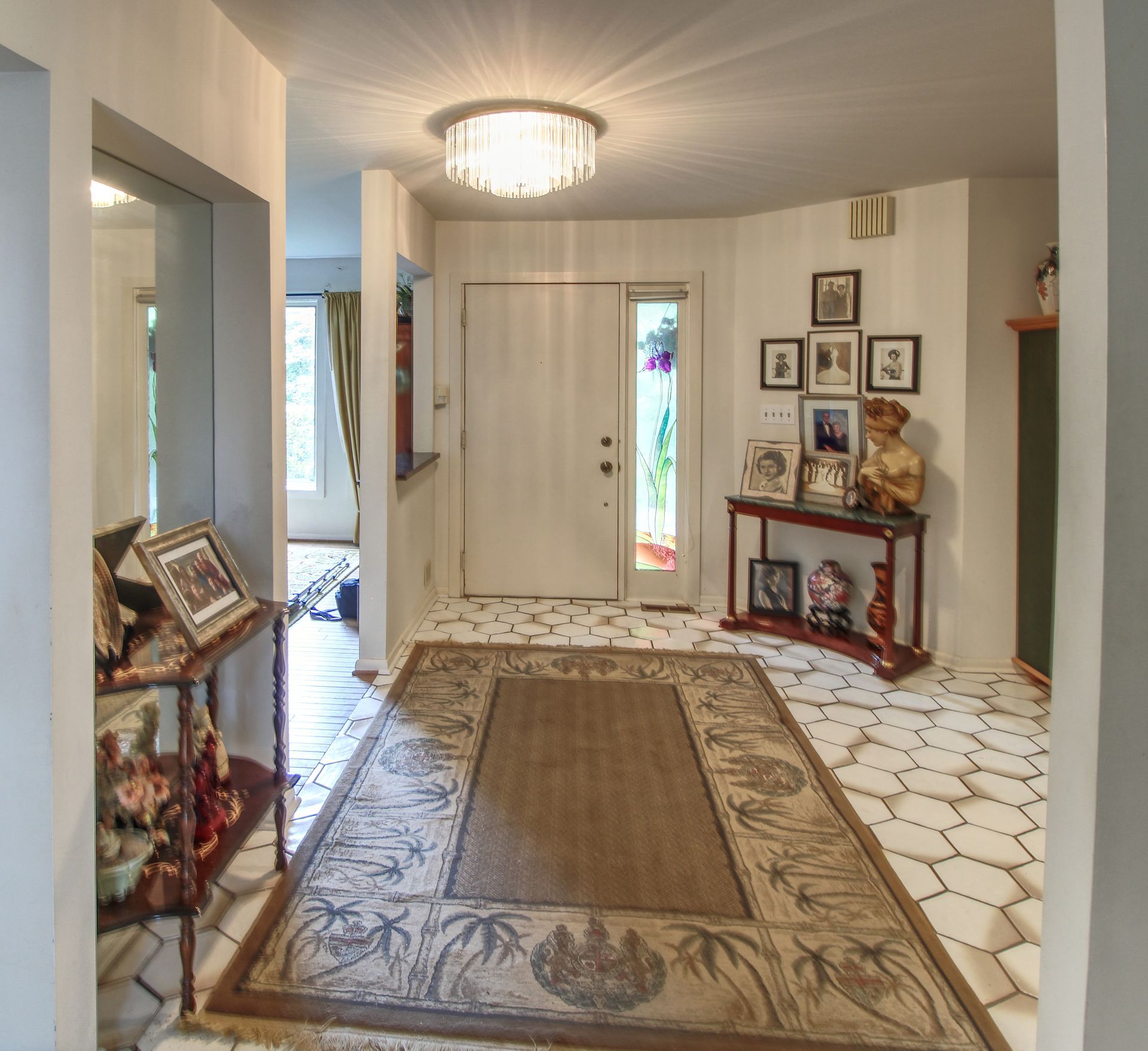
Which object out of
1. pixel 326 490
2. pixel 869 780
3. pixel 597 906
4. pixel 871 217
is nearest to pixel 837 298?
pixel 871 217

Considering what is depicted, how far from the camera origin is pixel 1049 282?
3.59 metres

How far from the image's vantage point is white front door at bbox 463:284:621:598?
501 centimetres

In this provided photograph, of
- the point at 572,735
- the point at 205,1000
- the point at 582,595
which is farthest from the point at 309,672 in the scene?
the point at 205,1000

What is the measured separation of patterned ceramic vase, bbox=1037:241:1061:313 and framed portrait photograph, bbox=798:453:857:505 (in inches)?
43.4

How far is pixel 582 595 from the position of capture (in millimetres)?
5223

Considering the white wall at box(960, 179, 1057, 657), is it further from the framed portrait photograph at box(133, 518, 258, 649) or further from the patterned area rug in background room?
the patterned area rug in background room

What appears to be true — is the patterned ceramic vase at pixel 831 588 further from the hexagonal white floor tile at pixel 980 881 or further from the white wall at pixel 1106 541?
the white wall at pixel 1106 541

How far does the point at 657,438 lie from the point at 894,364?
4.72 feet

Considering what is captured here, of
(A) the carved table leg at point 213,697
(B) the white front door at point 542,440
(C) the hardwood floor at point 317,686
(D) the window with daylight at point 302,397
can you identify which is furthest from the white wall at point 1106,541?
(D) the window with daylight at point 302,397

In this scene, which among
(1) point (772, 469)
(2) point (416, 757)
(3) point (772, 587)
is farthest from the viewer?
(3) point (772, 587)

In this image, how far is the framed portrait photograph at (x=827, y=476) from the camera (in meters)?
4.32

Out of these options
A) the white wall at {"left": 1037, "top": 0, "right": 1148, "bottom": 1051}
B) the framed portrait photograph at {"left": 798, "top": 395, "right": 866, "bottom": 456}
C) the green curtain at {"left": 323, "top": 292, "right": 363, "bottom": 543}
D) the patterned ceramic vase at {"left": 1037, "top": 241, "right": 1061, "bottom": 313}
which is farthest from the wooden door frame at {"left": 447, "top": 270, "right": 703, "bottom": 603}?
the white wall at {"left": 1037, "top": 0, "right": 1148, "bottom": 1051}

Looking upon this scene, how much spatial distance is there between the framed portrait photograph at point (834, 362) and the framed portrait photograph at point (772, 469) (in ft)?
1.14

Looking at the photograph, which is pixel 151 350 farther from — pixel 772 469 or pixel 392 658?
pixel 772 469
